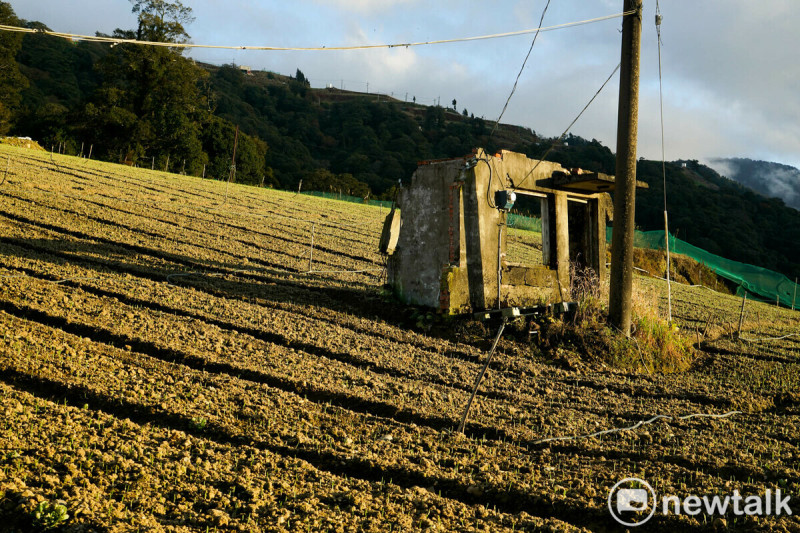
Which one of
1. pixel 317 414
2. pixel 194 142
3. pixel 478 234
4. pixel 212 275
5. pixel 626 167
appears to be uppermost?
pixel 194 142

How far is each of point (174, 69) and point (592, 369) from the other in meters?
51.1

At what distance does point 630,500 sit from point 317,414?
10.4 feet

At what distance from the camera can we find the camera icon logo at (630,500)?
4.50 m

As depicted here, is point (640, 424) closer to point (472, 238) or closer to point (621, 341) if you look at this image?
point (621, 341)

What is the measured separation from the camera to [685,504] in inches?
184

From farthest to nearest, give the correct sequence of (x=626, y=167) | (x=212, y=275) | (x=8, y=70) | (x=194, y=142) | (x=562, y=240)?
(x=194, y=142), (x=8, y=70), (x=212, y=275), (x=562, y=240), (x=626, y=167)

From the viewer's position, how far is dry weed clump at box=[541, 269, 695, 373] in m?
10.4

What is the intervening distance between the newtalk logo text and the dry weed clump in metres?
5.45

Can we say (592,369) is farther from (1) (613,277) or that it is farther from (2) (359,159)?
(2) (359,159)

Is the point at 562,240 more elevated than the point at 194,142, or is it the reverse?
the point at 194,142

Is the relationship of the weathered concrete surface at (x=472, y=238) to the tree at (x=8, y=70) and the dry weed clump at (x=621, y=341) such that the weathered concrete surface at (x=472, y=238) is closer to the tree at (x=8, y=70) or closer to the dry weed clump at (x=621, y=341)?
the dry weed clump at (x=621, y=341)

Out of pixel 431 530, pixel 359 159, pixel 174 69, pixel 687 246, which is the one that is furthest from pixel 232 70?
pixel 431 530

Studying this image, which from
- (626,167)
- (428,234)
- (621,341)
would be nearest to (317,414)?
(428,234)

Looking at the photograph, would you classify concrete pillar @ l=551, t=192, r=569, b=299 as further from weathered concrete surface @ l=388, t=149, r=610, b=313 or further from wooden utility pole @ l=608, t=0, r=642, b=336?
wooden utility pole @ l=608, t=0, r=642, b=336
